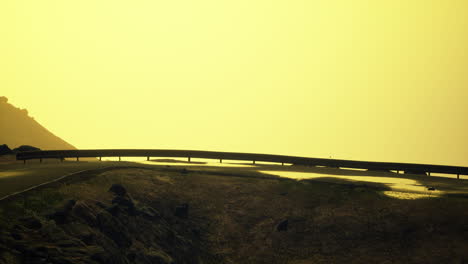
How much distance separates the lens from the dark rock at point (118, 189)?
129 feet

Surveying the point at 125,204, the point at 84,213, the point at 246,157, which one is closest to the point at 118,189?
the point at 125,204

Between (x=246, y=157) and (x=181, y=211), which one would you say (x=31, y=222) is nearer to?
(x=181, y=211)

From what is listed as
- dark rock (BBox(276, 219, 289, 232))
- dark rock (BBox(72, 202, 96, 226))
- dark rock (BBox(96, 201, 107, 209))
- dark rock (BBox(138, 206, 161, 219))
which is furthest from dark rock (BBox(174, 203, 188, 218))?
dark rock (BBox(72, 202, 96, 226))

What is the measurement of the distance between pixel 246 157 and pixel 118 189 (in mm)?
23164

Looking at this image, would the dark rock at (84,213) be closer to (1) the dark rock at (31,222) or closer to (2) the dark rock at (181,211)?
(1) the dark rock at (31,222)

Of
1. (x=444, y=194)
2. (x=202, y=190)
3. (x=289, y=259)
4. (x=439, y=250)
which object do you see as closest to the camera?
(x=439, y=250)

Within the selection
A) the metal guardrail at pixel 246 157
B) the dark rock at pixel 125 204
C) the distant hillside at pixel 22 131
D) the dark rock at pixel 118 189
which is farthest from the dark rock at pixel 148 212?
the distant hillside at pixel 22 131

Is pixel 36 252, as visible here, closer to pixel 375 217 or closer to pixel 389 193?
pixel 375 217

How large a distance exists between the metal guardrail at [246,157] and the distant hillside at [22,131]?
80.0m

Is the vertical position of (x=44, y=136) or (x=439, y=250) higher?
(x=44, y=136)

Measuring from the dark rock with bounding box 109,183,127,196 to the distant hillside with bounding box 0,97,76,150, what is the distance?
101m

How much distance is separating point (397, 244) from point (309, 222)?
21.5 ft

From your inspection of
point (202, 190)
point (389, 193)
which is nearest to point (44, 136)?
point (202, 190)

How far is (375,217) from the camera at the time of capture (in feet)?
126
